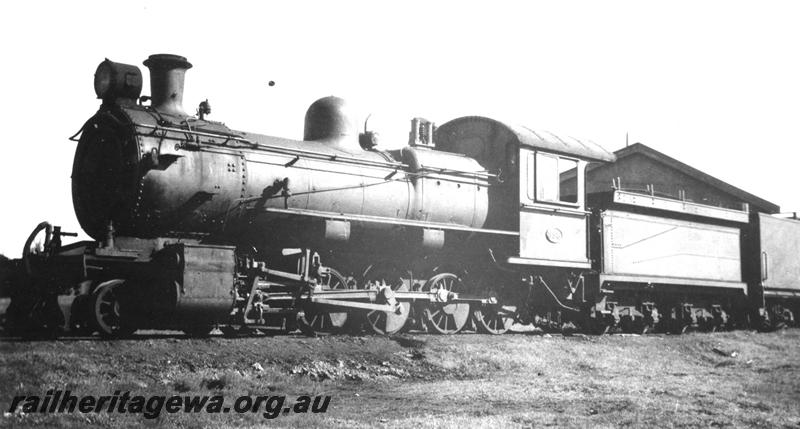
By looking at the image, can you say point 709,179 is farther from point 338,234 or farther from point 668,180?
point 338,234

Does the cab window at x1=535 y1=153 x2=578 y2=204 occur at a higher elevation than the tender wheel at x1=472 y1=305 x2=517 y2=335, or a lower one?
higher

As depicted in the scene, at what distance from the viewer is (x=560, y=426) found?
6.60 m

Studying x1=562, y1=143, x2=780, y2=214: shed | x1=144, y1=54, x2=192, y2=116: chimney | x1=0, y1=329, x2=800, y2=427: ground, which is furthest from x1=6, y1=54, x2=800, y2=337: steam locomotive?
x1=562, y1=143, x2=780, y2=214: shed

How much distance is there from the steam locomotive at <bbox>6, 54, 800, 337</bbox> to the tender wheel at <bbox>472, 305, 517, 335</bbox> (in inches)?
1.6

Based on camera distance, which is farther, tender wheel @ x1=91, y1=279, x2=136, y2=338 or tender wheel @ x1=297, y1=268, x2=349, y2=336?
tender wheel @ x1=297, y1=268, x2=349, y2=336

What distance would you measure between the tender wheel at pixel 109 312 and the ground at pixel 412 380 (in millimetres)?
229

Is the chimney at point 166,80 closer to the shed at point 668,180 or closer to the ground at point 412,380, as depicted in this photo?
the ground at point 412,380

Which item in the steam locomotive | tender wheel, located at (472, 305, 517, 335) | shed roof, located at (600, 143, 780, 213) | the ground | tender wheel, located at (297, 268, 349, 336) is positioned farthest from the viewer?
shed roof, located at (600, 143, 780, 213)

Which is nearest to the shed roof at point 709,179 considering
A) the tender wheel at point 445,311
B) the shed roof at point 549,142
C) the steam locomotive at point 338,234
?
the steam locomotive at point 338,234

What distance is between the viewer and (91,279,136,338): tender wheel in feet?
28.4

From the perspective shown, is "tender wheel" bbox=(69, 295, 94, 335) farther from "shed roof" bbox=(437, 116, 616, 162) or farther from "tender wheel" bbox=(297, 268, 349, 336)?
"shed roof" bbox=(437, 116, 616, 162)

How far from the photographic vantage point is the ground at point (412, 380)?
686 cm

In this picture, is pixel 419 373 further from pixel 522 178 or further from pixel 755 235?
pixel 755 235

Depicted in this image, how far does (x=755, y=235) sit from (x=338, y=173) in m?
12.6
